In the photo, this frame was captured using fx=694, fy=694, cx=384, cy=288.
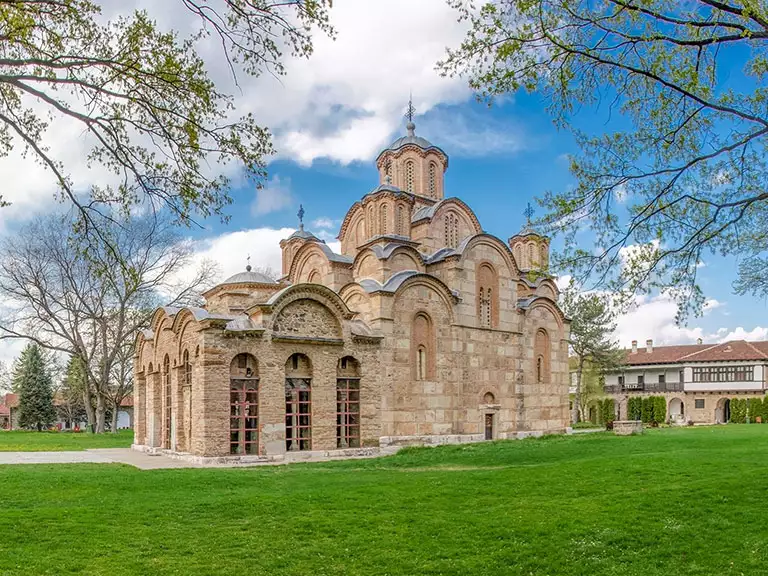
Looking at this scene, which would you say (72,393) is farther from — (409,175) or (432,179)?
(432,179)

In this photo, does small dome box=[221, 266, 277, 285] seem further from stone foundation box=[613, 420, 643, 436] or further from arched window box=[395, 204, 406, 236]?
stone foundation box=[613, 420, 643, 436]

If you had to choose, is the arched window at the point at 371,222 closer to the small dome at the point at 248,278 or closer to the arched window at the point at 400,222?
the arched window at the point at 400,222

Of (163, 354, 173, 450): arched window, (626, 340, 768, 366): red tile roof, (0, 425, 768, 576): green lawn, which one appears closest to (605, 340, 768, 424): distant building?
(626, 340, 768, 366): red tile roof

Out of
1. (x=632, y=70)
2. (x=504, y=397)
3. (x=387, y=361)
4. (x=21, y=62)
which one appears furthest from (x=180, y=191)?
(x=504, y=397)

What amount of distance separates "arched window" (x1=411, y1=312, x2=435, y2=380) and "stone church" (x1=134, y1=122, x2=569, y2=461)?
5cm

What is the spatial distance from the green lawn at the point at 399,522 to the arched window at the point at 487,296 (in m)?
11.4

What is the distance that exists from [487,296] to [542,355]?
165 inches

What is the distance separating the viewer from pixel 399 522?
33.4ft

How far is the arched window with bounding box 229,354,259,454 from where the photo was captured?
774 inches

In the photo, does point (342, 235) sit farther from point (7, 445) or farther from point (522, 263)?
point (7, 445)

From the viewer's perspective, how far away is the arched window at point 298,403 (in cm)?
2055

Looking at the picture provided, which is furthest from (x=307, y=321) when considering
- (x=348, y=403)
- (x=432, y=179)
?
(x=432, y=179)

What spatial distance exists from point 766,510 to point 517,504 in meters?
3.68

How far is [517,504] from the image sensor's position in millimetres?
11266
